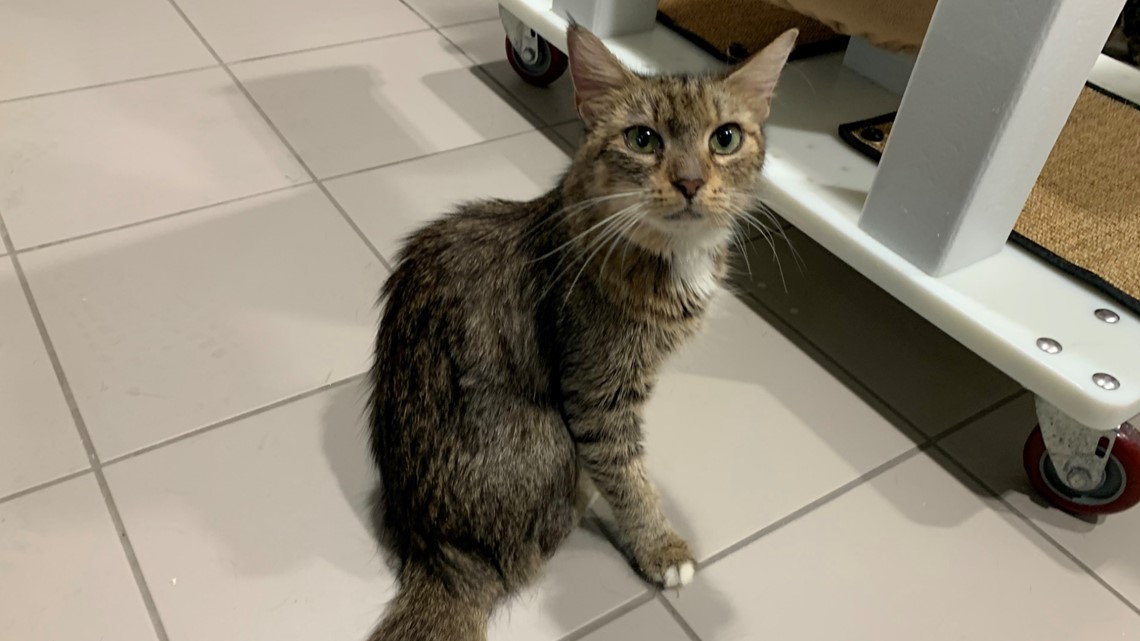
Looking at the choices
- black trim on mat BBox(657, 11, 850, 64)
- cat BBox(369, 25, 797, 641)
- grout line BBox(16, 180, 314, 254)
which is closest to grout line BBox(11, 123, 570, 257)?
grout line BBox(16, 180, 314, 254)

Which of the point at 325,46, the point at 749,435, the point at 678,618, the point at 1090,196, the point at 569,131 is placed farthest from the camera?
the point at 325,46

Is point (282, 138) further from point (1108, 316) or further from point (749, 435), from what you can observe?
point (1108, 316)

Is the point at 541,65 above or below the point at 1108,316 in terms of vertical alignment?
below

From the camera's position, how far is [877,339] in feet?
5.00

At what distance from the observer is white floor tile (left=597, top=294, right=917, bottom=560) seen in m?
1.23

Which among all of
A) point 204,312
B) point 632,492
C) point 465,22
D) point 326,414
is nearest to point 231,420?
point 326,414

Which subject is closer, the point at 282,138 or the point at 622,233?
the point at 622,233

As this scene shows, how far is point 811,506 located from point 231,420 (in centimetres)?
85

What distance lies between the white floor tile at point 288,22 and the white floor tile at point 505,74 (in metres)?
0.12

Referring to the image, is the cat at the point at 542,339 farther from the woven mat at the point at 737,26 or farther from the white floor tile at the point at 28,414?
A: the woven mat at the point at 737,26

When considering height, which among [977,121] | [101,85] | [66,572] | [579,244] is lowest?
[66,572]

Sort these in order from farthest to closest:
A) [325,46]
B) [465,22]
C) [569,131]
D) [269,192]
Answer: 1. [465,22]
2. [325,46]
3. [569,131]
4. [269,192]

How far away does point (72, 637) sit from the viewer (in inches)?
39.8

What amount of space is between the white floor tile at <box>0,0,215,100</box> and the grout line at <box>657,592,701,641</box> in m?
1.58
